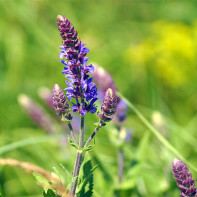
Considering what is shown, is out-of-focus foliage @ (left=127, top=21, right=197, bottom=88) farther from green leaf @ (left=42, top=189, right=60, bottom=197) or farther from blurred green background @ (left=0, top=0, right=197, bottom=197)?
green leaf @ (left=42, top=189, right=60, bottom=197)

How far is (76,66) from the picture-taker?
1334 mm

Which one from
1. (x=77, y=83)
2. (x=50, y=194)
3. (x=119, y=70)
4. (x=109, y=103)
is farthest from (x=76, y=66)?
(x=119, y=70)

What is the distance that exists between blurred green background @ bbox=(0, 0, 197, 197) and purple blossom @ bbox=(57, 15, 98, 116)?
0.93m

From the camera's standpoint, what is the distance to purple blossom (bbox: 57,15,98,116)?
1.29 metres

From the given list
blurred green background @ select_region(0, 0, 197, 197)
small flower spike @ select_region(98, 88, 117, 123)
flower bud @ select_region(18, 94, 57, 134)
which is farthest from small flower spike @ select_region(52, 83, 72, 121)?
flower bud @ select_region(18, 94, 57, 134)

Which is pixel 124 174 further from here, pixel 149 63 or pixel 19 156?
pixel 149 63

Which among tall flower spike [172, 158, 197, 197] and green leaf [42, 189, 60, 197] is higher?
green leaf [42, 189, 60, 197]

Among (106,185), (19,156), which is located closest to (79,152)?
(106,185)

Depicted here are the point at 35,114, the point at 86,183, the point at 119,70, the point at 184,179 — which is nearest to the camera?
the point at 184,179

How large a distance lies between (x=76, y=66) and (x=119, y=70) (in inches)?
109

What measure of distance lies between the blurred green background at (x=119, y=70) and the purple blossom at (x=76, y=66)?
36.8 inches

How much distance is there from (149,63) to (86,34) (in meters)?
0.89

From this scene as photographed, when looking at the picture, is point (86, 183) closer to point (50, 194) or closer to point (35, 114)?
point (50, 194)

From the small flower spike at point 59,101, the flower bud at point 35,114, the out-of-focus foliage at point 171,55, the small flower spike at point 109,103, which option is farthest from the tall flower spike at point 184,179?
the out-of-focus foliage at point 171,55
